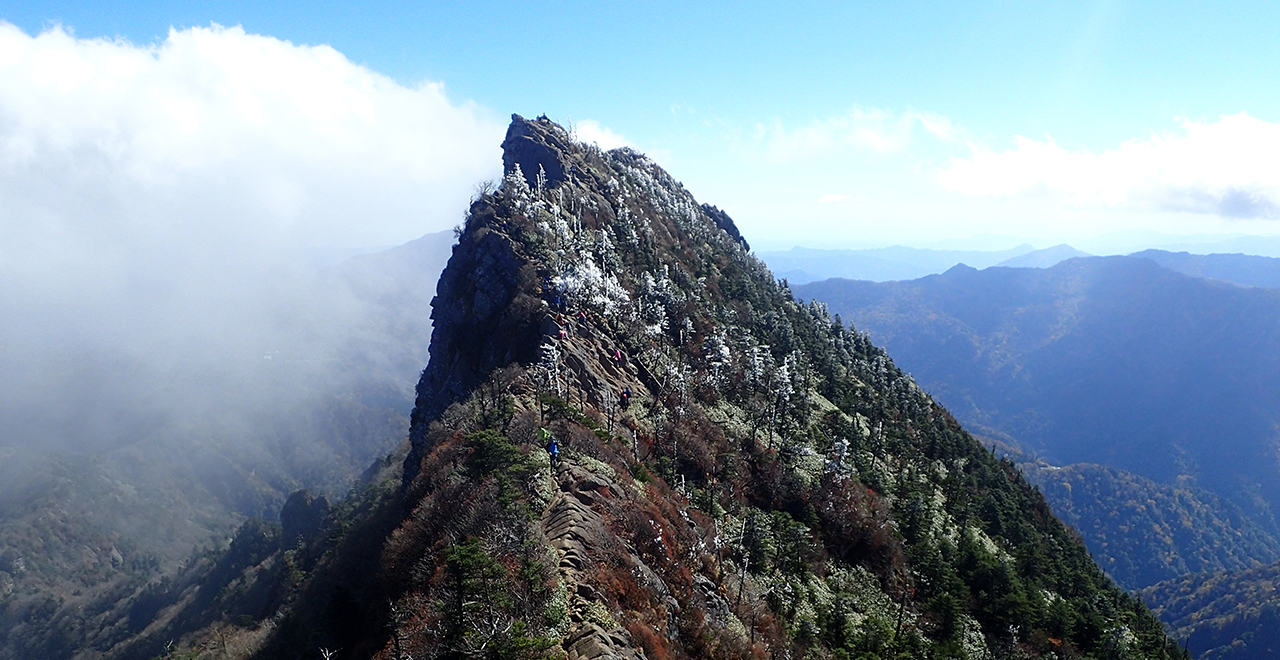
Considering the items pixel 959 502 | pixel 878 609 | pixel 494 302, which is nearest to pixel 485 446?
pixel 878 609

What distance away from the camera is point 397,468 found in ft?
484

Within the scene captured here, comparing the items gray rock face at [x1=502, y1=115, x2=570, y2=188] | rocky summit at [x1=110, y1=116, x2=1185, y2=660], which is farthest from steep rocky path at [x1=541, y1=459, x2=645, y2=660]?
gray rock face at [x1=502, y1=115, x2=570, y2=188]

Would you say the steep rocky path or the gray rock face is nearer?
the steep rocky path

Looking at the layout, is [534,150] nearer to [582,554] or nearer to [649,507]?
[649,507]

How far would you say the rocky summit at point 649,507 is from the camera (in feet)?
119

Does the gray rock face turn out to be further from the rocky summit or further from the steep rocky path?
the steep rocky path

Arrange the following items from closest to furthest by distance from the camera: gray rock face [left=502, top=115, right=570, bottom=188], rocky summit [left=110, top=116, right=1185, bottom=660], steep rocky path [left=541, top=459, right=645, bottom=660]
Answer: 1. steep rocky path [left=541, top=459, right=645, bottom=660]
2. rocky summit [left=110, top=116, right=1185, bottom=660]
3. gray rock face [left=502, top=115, right=570, bottom=188]

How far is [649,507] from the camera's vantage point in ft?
163

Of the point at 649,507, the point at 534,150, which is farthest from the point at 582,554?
the point at 534,150

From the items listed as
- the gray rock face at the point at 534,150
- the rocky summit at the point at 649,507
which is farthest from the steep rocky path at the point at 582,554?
the gray rock face at the point at 534,150

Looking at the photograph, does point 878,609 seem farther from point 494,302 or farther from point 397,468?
point 397,468

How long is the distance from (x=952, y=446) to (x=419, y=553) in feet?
349

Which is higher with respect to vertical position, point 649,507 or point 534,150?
point 534,150

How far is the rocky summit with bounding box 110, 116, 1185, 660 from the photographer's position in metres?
36.3
